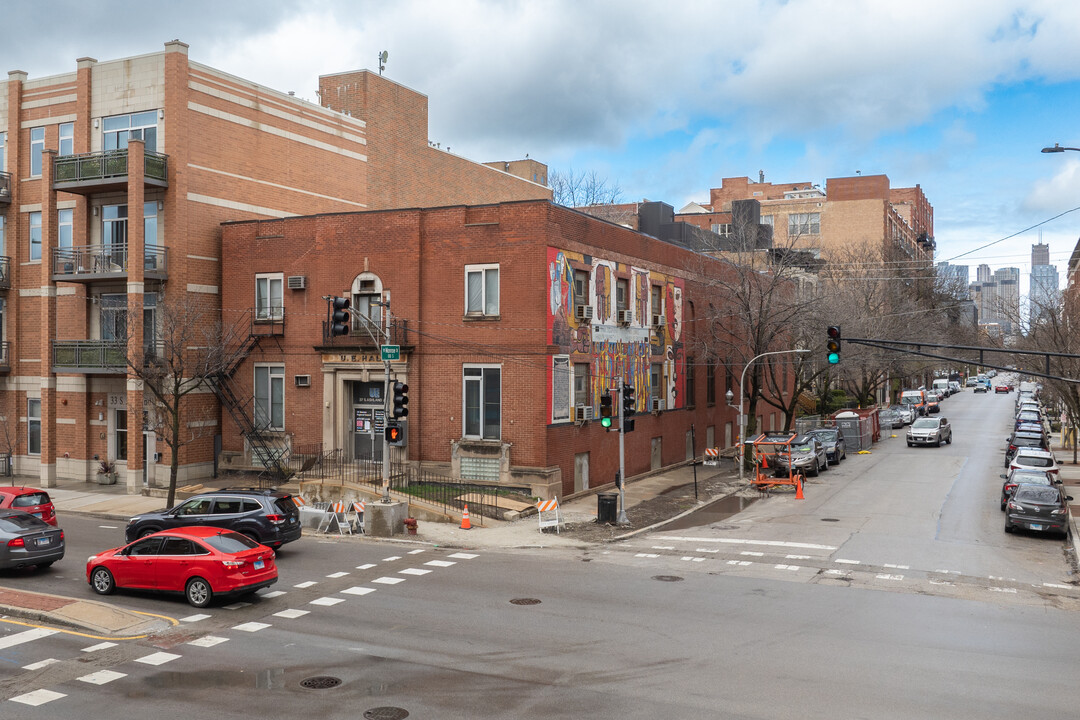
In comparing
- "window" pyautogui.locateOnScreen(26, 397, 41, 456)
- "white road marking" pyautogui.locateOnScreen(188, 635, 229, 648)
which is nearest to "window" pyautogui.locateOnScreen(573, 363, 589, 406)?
"white road marking" pyautogui.locateOnScreen(188, 635, 229, 648)

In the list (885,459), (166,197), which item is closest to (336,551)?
(166,197)

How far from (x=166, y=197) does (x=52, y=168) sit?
572 centimetres

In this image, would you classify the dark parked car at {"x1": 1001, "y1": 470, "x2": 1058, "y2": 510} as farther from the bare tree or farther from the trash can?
the bare tree

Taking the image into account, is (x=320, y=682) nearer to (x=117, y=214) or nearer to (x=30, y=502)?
(x=30, y=502)

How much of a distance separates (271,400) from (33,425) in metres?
11.9

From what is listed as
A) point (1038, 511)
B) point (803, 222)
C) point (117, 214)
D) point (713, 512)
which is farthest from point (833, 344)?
point (803, 222)

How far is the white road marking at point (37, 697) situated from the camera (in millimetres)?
11227

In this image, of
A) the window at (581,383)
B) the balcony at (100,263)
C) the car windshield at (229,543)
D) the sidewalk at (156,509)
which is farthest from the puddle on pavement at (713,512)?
the balcony at (100,263)

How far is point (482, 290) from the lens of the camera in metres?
30.8

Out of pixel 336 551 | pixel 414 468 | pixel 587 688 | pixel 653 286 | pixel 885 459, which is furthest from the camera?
pixel 885 459

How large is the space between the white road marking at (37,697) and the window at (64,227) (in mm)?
29443

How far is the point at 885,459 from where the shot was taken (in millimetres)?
46094

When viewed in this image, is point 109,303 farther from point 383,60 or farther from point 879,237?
point 879,237

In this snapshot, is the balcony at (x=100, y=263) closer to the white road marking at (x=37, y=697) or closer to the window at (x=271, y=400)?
the window at (x=271, y=400)
